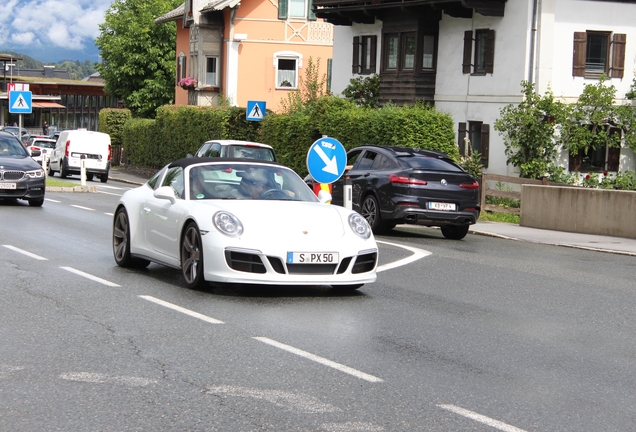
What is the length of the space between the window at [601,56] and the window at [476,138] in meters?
3.44

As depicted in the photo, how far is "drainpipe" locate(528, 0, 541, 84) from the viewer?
109 feet

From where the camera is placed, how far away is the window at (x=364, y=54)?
41.3 meters

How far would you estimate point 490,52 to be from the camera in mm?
34906

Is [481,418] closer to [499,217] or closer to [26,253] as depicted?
[26,253]

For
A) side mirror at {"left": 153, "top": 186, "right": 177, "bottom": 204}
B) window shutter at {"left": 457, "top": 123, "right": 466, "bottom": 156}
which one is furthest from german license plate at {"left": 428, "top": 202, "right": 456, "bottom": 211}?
window shutter at {"left": 457, "top": 123, "right": 466, "bottom": 156}

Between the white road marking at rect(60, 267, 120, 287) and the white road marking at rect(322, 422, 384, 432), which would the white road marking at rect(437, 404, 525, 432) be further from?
the white road marking at rect(60, 267, 120, 287)

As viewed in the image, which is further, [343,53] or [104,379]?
[343,53]

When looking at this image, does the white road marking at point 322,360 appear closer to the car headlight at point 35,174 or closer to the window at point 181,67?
the car headlight at point 35,174

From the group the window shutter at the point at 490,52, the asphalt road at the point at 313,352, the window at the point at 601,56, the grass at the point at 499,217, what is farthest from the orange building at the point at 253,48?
the asphalt road at the point at 313,352

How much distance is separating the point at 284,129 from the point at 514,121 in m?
7.88

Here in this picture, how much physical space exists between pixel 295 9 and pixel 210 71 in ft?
18.6

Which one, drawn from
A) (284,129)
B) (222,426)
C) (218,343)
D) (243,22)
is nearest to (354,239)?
(218,343)

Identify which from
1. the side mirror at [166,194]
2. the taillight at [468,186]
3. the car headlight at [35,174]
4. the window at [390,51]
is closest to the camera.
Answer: the side mirror at [166,194]

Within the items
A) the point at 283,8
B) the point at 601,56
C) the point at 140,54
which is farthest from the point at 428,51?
the point at 140,54
